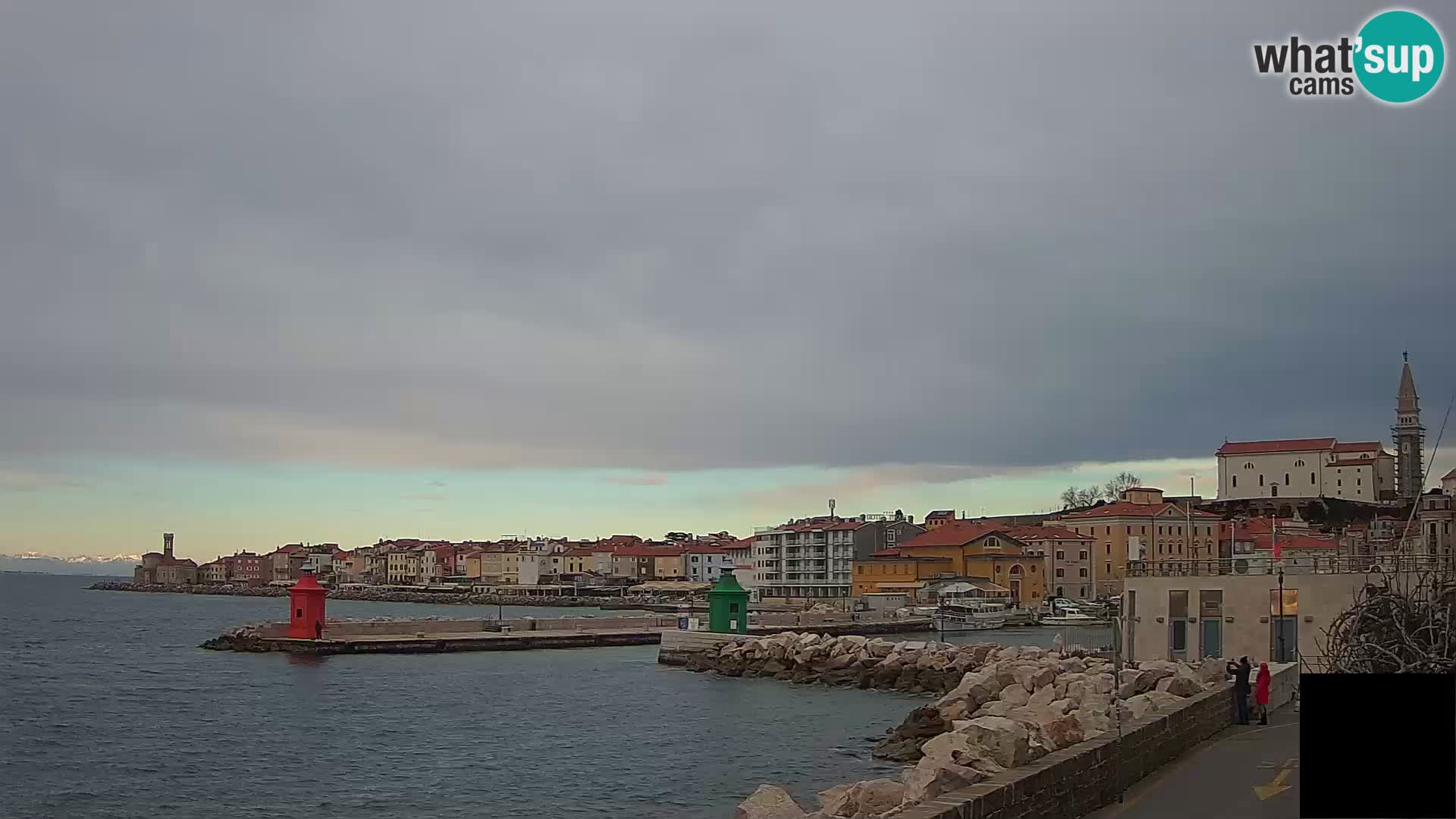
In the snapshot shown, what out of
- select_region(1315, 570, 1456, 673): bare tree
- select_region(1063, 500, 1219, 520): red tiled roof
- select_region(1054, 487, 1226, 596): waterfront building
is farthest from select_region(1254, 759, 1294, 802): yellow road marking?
select_region(1063, 500, 1219, 520): red tiled roof

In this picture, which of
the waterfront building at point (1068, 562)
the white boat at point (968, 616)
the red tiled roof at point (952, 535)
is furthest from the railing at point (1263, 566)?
the waterfront building at point (1068, 562)

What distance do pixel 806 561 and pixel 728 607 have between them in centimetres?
5852

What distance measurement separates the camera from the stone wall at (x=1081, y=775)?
29.9 ft

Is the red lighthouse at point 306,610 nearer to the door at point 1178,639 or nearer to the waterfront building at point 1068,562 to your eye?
the door at point 1178,639

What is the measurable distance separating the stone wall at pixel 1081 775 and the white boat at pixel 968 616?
5791cm

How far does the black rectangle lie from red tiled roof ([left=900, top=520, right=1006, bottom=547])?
325ft

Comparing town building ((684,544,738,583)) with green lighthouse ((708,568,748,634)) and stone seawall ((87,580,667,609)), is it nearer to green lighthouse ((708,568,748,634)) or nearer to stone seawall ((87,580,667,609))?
stone seawall ((87,580,667,609))

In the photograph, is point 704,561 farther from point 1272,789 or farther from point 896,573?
point 1272,789

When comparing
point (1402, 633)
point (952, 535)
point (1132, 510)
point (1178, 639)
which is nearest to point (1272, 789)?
point (1402, 633)

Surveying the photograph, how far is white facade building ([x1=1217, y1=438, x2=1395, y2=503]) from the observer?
126438 millimetres

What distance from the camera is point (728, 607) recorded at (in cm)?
5522

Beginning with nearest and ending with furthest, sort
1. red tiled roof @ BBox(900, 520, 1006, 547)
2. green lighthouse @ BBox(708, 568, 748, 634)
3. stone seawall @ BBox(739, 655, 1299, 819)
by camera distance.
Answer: stone seawall @ BBox(739, 655, 1299, 819) < green lighthouse @ BBox(708, 568, 748, 634) < red tiled roof @ BBox(900, 520, 1006, 547)

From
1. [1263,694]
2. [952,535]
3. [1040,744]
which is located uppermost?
[952,535]

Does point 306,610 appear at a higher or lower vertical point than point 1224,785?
lower
